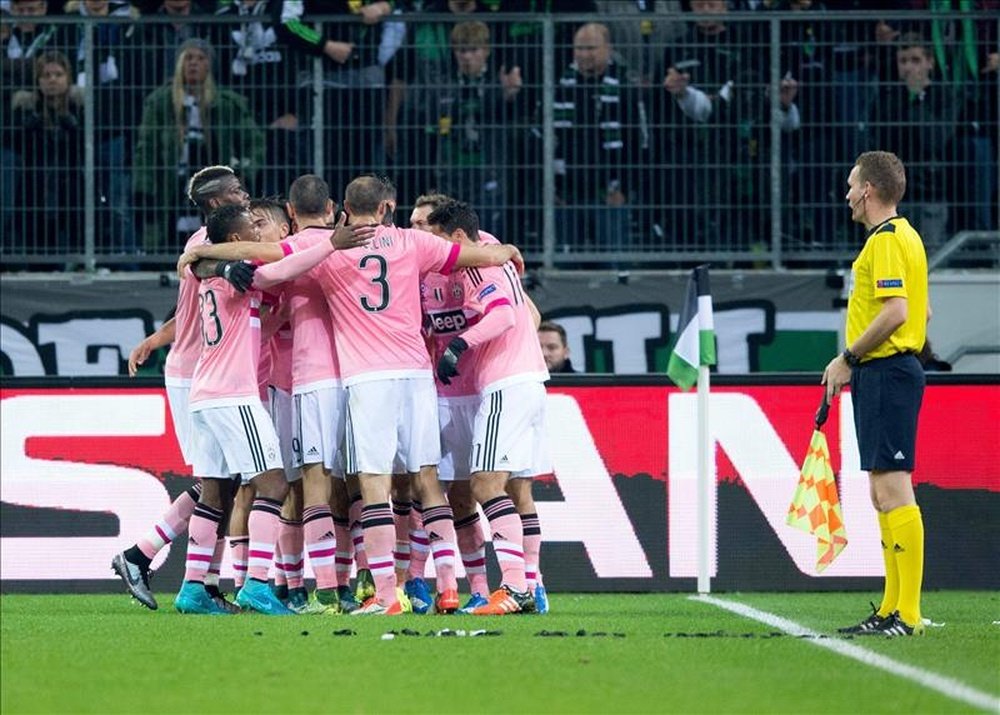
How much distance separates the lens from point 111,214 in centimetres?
1612

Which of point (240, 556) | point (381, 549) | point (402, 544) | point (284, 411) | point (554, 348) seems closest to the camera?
point (381, 549)

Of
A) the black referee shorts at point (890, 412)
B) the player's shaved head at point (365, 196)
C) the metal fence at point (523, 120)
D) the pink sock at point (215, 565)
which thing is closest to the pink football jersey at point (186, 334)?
the pink sock at point (215, 565)

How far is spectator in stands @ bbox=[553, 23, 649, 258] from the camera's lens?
52.8 ft

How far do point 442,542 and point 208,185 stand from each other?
2.52m

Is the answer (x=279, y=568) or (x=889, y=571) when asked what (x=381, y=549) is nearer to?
(x=279, y=568)

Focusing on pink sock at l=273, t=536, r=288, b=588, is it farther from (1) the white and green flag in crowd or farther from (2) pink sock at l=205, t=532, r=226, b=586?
(1) the white and green flag in crowd

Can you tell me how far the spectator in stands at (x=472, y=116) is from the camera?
16.0m

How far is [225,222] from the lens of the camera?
11023 mm

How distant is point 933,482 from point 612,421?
7.64ft

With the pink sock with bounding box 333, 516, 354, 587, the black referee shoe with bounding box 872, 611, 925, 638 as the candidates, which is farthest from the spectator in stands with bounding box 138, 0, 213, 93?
the black referee shoe with bounding box 872, 611, 925, 638

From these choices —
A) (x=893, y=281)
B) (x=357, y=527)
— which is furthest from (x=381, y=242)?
(x=893, y=281)

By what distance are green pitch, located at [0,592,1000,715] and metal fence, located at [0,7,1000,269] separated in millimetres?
6024

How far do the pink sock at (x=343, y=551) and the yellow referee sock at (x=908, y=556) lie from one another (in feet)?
12.0

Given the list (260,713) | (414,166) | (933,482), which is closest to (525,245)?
(414,166)
